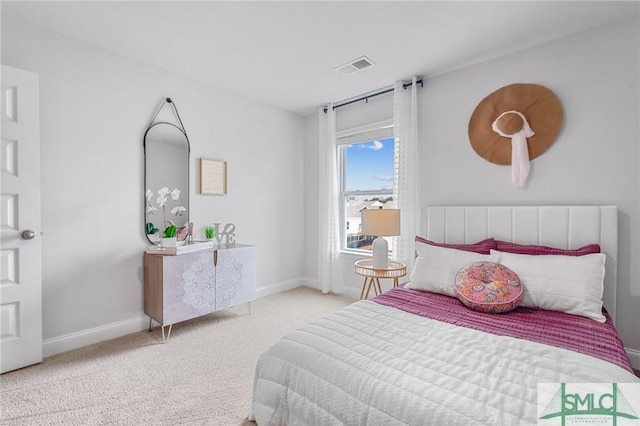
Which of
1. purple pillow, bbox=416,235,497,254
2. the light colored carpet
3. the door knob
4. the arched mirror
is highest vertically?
the arched mirror

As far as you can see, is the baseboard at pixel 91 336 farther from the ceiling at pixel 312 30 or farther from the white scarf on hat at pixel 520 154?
the white scarf on hat at pixel 520 154

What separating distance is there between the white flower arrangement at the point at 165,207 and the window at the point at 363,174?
6.62 feet

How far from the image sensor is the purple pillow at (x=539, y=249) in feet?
6.82

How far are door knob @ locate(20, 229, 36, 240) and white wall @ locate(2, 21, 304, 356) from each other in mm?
166

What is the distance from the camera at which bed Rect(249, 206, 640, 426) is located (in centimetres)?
104

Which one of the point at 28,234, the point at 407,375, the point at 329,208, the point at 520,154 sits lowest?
the point at 407,375

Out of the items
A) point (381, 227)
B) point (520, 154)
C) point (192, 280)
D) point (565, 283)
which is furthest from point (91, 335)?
point (520, 154)

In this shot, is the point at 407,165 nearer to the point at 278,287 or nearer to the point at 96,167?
the point at 278,287

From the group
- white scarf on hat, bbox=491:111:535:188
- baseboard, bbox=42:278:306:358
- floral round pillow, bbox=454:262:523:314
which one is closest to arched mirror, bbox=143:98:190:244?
baseboard, bbox=42:278:306:358

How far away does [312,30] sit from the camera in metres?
2.30

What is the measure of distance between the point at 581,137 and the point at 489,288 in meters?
1.44

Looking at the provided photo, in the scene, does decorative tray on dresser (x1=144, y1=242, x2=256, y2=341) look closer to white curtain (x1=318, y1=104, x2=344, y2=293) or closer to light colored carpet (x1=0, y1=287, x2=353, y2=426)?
light colored carpet (x1=0, y1=287, x2=353, y2=426)

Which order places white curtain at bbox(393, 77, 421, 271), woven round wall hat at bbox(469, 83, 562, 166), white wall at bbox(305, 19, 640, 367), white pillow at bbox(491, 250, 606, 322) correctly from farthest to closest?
white curtain at bbox(393, 77, 421, 271) < woven round wall hat at bbox(469, 83, 562, 166) < white wall at bbox(305, 19, 640, 367) < white pillow at bbox(491, 250, 606, 322)

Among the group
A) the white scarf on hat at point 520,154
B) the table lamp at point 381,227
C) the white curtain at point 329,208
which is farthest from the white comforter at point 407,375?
the white curtain at point 329,208
